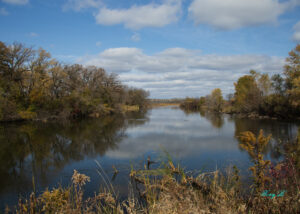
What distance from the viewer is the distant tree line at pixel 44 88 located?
24625 millimetres

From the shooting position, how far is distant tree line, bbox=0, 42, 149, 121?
24625mm

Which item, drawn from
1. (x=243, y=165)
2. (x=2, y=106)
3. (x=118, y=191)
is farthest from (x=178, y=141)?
(x=2, y=106)

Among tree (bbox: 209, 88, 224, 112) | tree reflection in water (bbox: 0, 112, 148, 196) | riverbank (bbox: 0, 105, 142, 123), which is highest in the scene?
tree (bbox: 209, 88, 224, 112)

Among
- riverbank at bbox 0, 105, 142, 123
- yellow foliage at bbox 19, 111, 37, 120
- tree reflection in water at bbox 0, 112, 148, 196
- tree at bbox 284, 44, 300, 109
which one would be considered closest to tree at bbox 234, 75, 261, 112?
tree at bbox 284, 44, 300, 109

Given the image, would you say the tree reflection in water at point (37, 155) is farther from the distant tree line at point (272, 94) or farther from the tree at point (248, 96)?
the tree at point (248, 96)

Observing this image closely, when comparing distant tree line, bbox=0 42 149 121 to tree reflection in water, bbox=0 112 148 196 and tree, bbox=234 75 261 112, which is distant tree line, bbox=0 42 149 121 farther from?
tree, bbox=234 75 261 112

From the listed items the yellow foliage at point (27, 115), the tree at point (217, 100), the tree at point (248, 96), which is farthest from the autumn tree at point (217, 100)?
the yellow foliage at point (27, 115)

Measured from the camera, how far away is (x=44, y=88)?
28.3m

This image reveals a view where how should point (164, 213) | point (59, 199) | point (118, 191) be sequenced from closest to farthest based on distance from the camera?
point (164, 213) < point (59, 199) < point (118, 191)

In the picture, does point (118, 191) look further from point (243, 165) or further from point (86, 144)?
point (86, 144)

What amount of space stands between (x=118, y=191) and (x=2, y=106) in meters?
21.3

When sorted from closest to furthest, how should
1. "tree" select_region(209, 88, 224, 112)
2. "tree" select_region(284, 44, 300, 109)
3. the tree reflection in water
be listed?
1. the tree reflection in water
2. "tree" select_region(284, 44, 300, 109)
3. "tree" select_region(209, 88, 224, 112)

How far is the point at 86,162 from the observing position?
9367 millimetres

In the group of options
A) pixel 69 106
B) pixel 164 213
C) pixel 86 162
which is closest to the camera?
pixel 164 213
